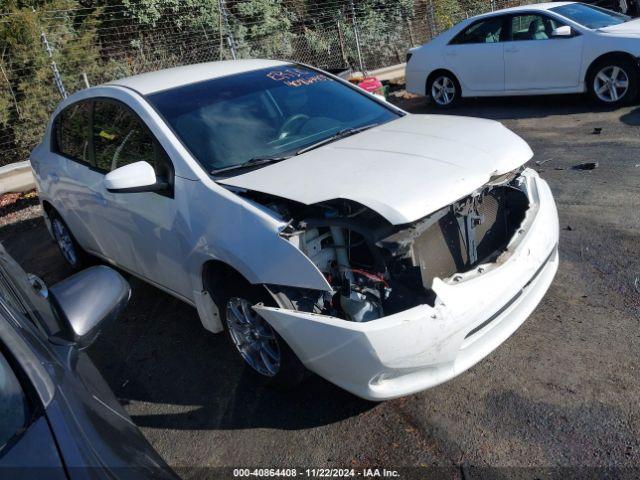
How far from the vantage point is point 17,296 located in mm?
2250

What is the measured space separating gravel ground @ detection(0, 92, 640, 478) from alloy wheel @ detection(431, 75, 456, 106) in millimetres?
5832

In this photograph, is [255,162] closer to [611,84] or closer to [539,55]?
[611,84]

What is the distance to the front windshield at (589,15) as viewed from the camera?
8641 millimetres

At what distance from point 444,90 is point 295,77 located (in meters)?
6.29

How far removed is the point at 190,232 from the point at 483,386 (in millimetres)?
1860

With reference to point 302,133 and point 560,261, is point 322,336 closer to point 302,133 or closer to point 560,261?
point 302,133

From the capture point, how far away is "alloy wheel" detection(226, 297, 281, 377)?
331 centimetres

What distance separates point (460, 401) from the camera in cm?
314

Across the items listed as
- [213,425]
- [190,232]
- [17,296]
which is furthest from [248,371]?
[17,296]

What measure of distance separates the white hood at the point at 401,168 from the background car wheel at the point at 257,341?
591 millimetres

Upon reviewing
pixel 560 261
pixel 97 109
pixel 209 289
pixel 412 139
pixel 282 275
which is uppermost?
Answer: pixel 97 109

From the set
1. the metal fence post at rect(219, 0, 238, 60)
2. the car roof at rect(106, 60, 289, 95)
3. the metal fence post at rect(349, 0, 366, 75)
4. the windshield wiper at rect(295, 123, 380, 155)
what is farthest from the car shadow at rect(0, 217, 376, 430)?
the metal fence post at rect(349, 0, 366, 75)

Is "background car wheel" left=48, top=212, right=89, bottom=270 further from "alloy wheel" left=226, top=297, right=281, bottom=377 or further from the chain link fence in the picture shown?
the chain link fence

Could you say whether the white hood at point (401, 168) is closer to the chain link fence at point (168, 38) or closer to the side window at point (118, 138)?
the side window at point (118, 138)
